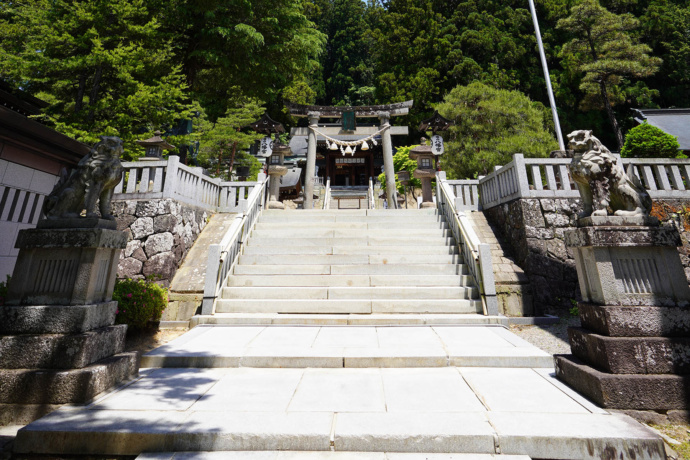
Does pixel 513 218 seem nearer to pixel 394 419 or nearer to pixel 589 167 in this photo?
pixel 589 167

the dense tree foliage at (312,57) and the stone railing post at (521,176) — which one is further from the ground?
the dense tree foliage at (312,57)

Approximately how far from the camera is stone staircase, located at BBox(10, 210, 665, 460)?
215 cm

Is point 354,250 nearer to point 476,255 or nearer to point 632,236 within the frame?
point 476,255

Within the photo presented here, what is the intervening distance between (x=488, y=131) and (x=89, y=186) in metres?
16.2

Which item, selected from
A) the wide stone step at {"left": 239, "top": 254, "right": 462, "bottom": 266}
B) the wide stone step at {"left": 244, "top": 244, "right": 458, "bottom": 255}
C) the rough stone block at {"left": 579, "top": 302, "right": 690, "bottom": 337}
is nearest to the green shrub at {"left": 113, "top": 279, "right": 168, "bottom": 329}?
the wide stone step at {"left": 239, "top": 254, "right": 462, "bottom": 266}

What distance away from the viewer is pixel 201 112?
15.9 metres

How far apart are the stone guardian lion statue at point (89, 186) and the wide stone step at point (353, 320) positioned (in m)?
2.59

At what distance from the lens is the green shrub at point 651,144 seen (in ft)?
34.4

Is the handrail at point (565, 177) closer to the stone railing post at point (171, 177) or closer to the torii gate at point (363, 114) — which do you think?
the torii gate at point (363, 114)

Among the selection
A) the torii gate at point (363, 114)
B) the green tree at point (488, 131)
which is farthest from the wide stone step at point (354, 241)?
the green tree at point (488, 131)

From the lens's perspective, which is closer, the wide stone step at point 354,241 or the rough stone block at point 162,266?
the rough stone block at point 162,266

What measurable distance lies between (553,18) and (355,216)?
3376 centimetres

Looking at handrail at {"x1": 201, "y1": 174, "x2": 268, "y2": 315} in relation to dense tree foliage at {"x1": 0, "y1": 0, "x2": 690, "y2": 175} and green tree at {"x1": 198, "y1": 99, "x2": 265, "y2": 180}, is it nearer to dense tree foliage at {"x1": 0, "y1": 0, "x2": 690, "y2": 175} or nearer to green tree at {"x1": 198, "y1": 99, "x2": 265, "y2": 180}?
dense tree foliage at {"x1": 0, "y1": 0, "x2": 690, "y2": 175}

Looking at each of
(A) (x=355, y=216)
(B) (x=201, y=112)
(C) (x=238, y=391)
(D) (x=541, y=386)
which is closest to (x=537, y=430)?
(D) (x=541, y=386)
